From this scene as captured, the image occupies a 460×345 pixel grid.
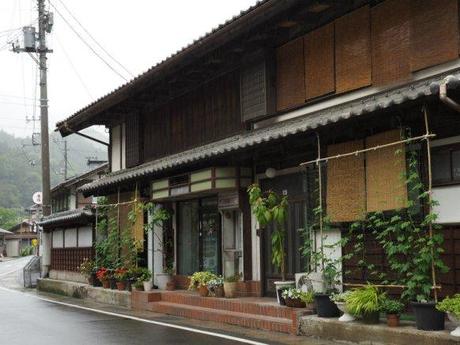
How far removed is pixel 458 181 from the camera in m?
9.27

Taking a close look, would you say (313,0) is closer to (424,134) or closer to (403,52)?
(403,52)

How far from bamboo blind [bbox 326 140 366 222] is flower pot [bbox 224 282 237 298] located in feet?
12.5

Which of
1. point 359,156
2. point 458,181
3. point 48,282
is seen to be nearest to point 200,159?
point 359,156

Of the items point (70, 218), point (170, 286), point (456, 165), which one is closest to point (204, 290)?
point (170, 286)

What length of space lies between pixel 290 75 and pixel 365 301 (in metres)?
5.70

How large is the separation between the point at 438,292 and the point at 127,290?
1086 centimetres

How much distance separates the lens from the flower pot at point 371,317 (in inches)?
370

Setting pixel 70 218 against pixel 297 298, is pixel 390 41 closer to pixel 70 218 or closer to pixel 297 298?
pixel 297 298

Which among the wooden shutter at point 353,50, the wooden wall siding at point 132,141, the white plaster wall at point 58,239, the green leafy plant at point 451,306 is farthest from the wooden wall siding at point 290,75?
the white plaster wall at point 58,239

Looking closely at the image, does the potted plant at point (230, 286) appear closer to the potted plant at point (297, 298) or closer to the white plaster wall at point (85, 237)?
the potted plant at point (297, 298)

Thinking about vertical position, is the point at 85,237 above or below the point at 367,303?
above

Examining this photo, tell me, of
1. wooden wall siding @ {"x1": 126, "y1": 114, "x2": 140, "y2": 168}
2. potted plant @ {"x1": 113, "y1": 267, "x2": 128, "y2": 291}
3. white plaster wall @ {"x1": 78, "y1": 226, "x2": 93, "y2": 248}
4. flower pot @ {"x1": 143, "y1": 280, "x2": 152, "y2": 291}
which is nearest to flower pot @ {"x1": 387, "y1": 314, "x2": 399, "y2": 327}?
flower pot @ {"x1": 143, "y1": 280, "x2": 152, "y2": 291}

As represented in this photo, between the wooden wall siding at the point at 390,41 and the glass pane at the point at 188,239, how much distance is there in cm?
773

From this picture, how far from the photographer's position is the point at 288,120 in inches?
518
